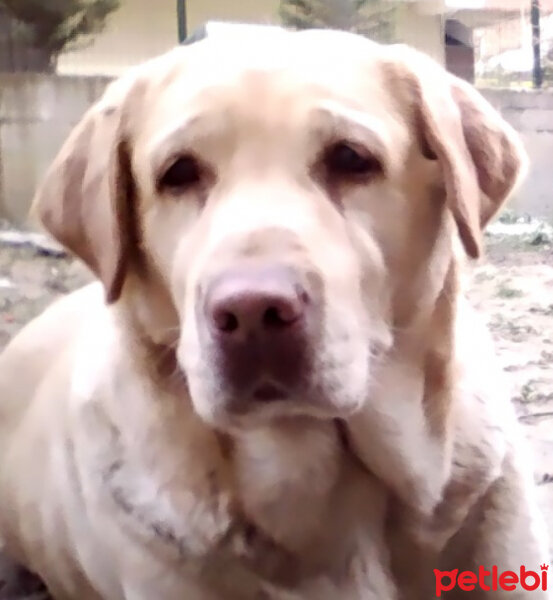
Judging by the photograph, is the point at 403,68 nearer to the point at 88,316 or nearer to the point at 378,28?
the point at 88,316

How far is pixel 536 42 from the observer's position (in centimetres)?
664

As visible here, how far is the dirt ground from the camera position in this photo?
107 inches

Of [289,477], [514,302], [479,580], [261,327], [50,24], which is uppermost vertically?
[261,327]

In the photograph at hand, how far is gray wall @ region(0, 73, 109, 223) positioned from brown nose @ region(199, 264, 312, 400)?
16.0ft

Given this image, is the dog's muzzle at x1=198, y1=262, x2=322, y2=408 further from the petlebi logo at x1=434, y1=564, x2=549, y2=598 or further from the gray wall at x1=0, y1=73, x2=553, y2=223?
the gray wall at x1=0, y1=73, x2=553, y2=223

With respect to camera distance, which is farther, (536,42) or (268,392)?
(536,42)

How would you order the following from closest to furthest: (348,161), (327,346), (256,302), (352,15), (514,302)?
(256,302) → (327,346) → (348,161) → (514,302) → (352,15)

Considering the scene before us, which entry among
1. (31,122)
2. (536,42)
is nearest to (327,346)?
(31,122)

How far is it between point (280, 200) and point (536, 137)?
564cm

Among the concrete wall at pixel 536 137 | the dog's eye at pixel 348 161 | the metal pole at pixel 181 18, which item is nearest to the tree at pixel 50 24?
the metal pole at pixel 181 18

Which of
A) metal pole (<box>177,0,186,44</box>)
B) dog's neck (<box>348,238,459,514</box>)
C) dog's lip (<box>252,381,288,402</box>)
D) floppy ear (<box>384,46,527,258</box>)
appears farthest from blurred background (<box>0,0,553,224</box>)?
dog's lip (<box>252,381,288,402</box>)

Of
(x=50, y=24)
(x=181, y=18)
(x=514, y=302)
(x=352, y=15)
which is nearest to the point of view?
(x=514, y=302)

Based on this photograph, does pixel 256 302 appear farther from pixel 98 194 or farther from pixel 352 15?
pixel 352 15

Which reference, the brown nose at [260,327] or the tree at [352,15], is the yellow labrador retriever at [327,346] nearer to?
the brown nose at [260,327]
